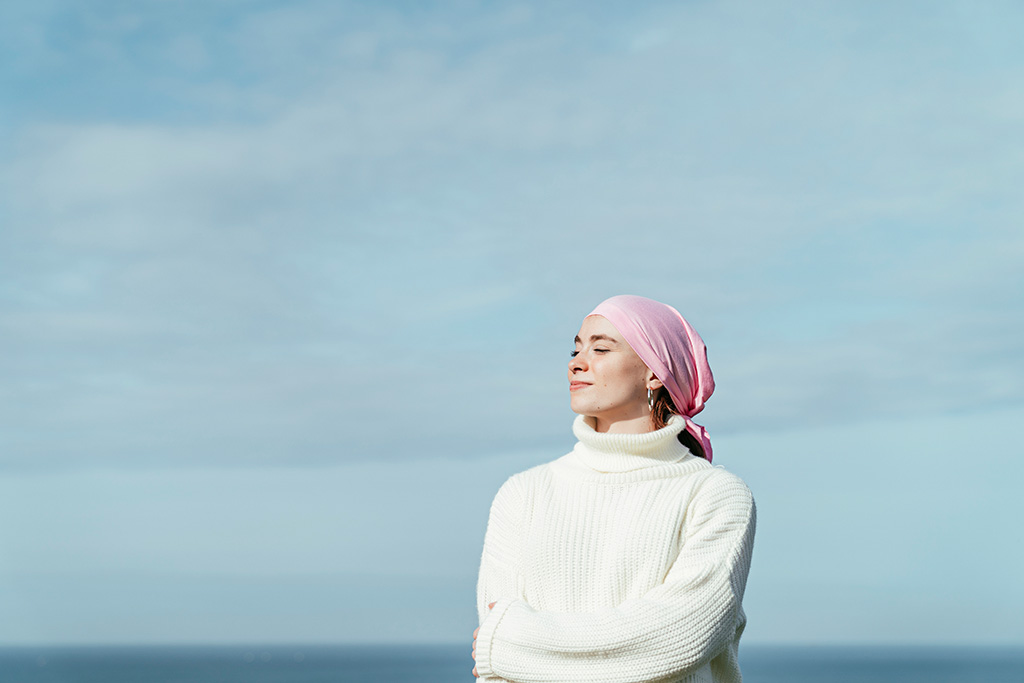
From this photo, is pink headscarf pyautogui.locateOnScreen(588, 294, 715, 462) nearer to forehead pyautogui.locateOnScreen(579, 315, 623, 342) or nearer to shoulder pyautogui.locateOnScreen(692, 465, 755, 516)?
forehead pyautogui.locateOnScreen(579, 315, 623, 342)

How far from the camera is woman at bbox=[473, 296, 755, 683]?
319 centimetres

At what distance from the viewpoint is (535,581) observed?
11.4ft

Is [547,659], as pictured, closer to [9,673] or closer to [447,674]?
[447,674]

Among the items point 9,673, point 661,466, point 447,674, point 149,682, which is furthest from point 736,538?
point 9,673

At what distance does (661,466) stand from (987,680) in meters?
151

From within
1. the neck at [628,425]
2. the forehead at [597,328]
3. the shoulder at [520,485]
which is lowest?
the shoulder at [520,485]

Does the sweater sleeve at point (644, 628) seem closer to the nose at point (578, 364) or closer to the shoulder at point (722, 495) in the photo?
the shoulder at point (722, 495)

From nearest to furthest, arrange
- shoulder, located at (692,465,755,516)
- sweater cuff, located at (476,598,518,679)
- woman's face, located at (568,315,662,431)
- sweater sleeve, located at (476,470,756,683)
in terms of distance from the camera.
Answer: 1. sweater sleeve, located at (476,470,756,683)
2. sweater cuff, located at (476,598,518,679)
3. shoulder, located at (692,465,755,516)
4. woman's face, located at (568,315,662,431)

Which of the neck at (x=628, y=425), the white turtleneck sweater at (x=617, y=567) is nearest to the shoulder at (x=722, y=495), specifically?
the white turtleneck sweater at (x=617, y=567)

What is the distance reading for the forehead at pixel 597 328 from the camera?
3582 mm

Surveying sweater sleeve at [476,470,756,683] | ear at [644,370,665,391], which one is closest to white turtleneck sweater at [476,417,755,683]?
sweater sleeve at [476,470,756,683]

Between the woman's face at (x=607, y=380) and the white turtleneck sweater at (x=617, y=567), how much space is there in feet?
0.30

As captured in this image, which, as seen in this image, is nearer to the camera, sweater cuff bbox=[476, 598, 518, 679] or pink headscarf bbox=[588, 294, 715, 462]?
sweater cuff bbox=[476, 598, 518, 679]

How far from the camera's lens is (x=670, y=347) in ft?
11.8
